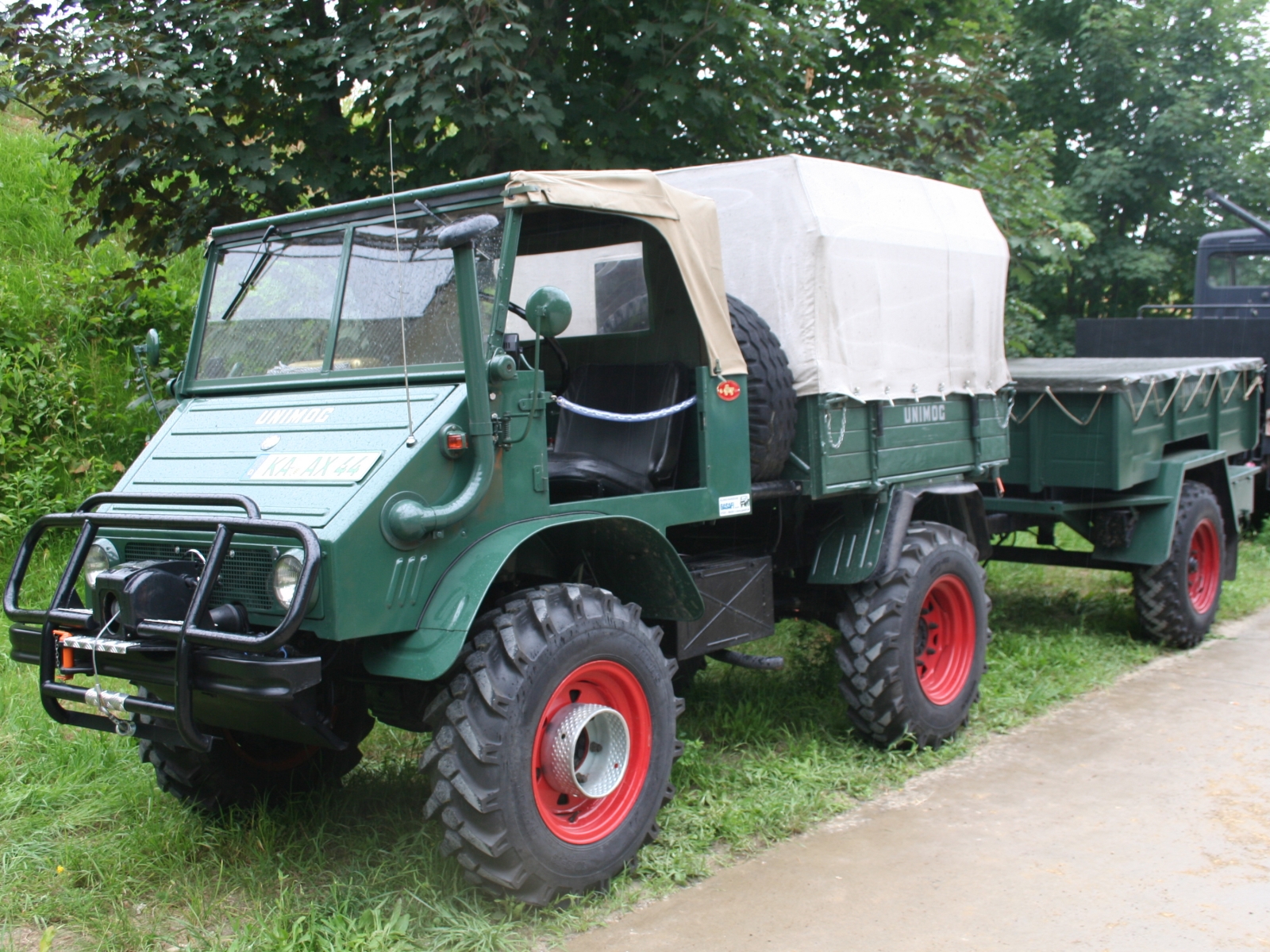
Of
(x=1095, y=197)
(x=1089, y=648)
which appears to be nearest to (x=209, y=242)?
(x=1089, y=648)

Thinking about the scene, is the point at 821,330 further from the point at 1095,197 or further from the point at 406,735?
the point at 1095,197

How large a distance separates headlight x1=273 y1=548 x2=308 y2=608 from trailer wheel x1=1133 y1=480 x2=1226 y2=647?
19.2 ft

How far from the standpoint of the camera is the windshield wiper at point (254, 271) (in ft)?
15.7

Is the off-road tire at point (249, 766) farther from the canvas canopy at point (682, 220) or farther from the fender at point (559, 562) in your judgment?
the canvas canopy at point (682, 220)

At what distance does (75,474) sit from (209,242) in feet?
14.5

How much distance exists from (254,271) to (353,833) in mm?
2324

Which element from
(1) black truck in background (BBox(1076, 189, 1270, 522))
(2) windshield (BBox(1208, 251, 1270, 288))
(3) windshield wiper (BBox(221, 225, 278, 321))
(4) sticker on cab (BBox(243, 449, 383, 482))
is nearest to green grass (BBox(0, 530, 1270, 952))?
(4) sticker on cab (BBox(243, 449, 383, 482))

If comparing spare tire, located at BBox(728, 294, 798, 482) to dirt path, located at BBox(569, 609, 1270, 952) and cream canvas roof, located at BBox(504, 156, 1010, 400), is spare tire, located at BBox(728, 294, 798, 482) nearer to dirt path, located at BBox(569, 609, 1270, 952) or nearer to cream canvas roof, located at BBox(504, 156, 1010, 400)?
cream canvas roof, located at BBox(504, 156, 1010, 400)

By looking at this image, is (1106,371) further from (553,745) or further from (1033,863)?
(553,745)

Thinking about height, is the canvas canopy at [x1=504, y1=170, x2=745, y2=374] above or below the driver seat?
above

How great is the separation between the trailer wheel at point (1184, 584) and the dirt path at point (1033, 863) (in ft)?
4.98

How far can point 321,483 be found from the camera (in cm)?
379

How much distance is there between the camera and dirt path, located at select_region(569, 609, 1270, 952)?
380 centimetres

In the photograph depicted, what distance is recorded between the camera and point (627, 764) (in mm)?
4277
